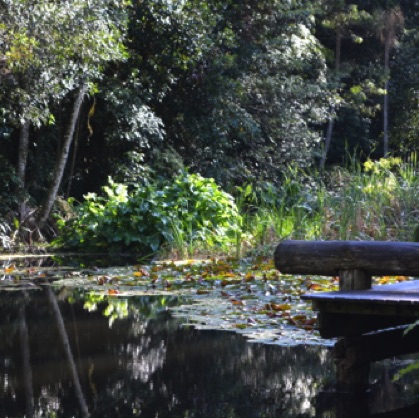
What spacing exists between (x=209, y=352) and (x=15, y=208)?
12.1 metres

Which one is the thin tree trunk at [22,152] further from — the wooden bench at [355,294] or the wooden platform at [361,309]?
the wooden platform at [361,309]

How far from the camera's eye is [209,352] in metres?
6.04

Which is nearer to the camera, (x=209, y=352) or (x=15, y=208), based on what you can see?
(x=209, y=352)

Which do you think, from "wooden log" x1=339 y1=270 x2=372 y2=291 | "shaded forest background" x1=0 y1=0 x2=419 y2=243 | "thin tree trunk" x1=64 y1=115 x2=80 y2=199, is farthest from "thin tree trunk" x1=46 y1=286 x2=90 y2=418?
"thin tree trunk" x1=64 y1=115 x2=80 y2=199

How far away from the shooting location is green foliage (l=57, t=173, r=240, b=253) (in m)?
14.4

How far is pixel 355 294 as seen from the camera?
191 inches

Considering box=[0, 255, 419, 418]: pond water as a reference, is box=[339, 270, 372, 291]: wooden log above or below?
above

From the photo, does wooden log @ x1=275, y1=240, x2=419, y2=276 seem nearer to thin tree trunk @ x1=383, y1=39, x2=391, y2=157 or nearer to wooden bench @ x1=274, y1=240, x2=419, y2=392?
wooden bench @ x1=274, y1=240, x2=419, y2=392

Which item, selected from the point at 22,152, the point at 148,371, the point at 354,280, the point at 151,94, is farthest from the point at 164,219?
the point at 354,280

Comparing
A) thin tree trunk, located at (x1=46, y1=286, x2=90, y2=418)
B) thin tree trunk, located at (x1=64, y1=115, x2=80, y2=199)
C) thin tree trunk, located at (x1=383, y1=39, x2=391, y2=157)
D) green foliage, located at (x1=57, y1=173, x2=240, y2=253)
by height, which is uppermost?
thin tree trunk, located at (x1=383, y1=39, x2=391, y2=157)

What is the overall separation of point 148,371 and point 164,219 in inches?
358

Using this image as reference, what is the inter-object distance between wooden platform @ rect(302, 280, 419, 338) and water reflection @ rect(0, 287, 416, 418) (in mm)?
352

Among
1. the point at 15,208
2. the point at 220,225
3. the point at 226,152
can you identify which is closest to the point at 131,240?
the point at 220,225

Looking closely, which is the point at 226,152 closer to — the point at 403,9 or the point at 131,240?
the point at 131,240
